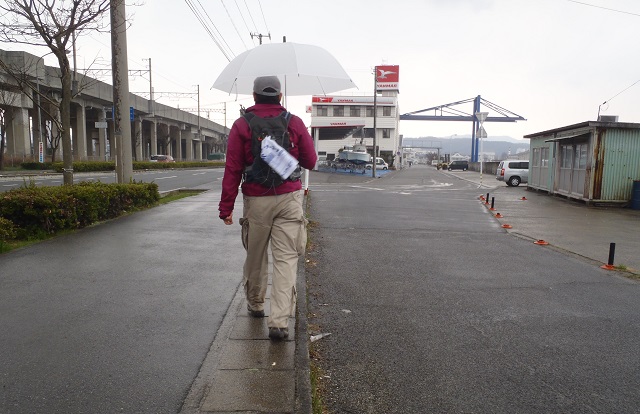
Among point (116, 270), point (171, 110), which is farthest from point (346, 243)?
point (171, 110)

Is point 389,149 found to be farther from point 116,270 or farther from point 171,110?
point 116,270

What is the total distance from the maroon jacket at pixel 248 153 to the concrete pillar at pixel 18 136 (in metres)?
39.8

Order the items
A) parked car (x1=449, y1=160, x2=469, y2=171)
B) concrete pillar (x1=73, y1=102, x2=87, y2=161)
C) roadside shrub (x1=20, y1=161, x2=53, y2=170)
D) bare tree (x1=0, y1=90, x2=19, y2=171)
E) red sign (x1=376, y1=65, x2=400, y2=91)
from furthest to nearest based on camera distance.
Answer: red sign (x1=376, y1=65, x2=400, y2=91) → parked car (x1=449, y1=160, x2=469, y2=171) → concrete pillar (x1=73, y1=102, x2=87, y2=161) → roadside shrub (x1=20, y1=161, x2=53, y2=170) → bare tree (x1=0, y1=90, x2=19, y2=171)

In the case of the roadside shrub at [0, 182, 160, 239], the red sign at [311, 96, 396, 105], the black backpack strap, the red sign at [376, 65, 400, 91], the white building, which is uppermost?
the red sign at [376, 65, 400, 91]

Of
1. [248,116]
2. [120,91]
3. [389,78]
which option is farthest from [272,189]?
[389,78]

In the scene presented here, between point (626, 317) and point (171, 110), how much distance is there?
5789cm

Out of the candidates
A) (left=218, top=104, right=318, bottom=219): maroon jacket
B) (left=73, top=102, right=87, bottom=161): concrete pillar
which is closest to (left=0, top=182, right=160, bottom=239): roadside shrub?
(left=218, top=104, right=318, bottom=219): maroon jacket

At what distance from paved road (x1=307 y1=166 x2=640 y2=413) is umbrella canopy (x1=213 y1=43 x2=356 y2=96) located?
2639 mm

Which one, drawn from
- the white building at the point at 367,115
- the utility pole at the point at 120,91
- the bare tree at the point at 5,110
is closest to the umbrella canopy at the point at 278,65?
the utility pole at the point at 120,91

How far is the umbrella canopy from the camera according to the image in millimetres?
6504

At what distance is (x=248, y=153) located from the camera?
3.91 meters

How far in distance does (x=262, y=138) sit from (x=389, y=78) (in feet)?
280

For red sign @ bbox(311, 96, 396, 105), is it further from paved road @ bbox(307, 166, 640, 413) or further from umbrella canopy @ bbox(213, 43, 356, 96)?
umbrella canopy @ bbox(213, 43, 356, 96)

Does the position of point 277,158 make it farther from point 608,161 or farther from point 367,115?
point 367,115
